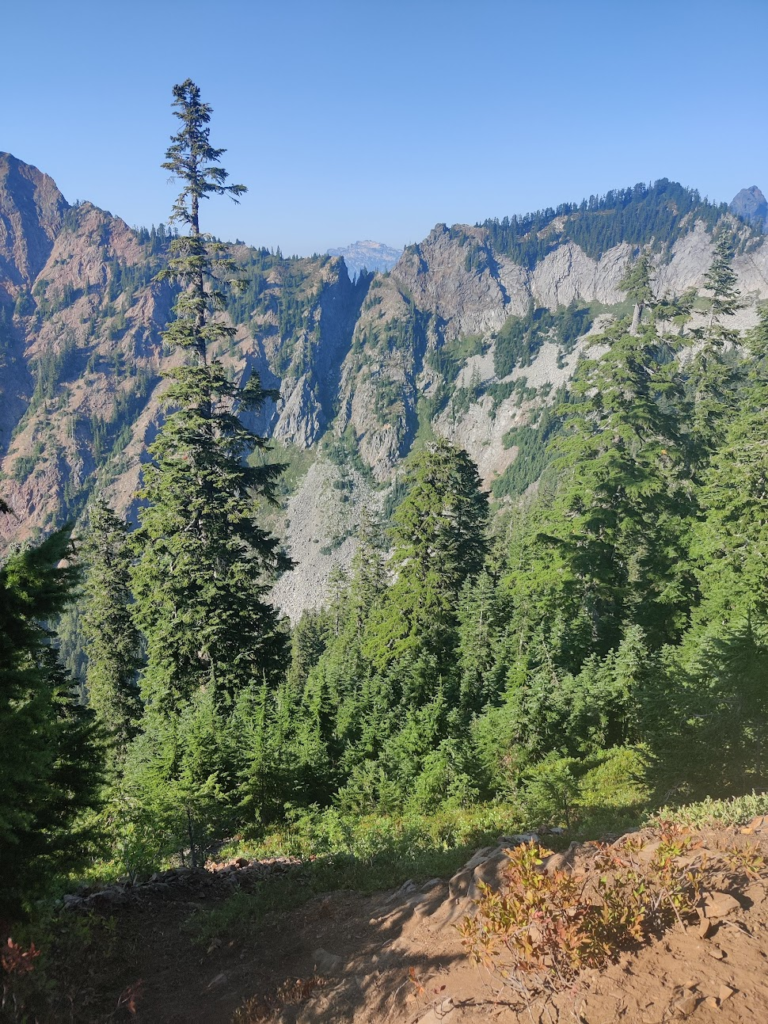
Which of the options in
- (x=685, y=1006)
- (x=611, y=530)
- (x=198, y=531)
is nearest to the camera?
(x=685, y=1006)

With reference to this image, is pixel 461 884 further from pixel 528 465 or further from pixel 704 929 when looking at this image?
pixel 528 465

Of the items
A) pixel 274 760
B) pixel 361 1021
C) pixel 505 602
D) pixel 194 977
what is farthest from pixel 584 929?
pixel 505 602

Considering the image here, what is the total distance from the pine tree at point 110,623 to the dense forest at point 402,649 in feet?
0.39

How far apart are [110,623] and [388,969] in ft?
78.3

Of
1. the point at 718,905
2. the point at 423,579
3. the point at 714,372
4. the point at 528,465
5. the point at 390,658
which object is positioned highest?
the point at 528,465

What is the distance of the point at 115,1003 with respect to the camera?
6.49 meters

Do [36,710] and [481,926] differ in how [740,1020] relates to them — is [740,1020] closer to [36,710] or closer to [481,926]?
[481,926]

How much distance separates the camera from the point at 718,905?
4.98 m

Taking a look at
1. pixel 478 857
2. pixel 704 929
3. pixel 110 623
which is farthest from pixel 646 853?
pixel 110 623

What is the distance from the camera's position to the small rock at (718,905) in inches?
194

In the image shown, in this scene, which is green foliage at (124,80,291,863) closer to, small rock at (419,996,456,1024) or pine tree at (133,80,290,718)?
pine tree at (133,80,290,718)

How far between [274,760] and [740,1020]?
35.4 feet

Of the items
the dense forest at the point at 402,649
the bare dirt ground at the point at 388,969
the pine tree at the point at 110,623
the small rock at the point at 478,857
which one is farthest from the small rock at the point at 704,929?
the pine tree at the point at 110,623

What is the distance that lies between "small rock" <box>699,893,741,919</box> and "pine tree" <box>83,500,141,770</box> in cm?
2543
